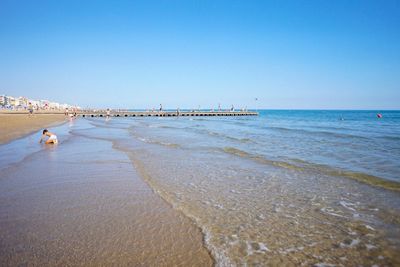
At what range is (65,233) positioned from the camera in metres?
4.44

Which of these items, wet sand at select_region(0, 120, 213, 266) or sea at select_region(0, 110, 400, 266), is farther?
sea at select_region(0, 110, 400, 266)

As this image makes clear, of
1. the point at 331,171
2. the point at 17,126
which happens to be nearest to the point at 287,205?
the point at 331,171

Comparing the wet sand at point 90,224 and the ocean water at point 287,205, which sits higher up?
the wet sand at point 90,224

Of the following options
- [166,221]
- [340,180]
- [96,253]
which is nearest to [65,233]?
[96,253]

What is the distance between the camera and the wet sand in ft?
12.2

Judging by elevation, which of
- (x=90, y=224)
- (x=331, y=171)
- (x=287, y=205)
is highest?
(x=90, y=224)

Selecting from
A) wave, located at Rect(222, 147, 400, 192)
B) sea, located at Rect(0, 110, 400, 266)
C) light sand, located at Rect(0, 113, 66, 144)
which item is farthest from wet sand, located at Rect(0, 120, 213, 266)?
light sand, located at Rect(0, 113, 66, 144)

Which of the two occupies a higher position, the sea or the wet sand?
the wet sand

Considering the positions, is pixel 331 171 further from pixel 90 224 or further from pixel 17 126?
pixel 17 126

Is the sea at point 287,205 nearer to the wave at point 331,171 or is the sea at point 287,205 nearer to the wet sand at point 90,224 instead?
the wave at point 331,171

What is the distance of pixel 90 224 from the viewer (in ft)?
15.9

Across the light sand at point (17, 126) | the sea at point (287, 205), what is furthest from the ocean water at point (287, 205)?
the light sand at point (17, 126)

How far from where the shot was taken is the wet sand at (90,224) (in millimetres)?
3730

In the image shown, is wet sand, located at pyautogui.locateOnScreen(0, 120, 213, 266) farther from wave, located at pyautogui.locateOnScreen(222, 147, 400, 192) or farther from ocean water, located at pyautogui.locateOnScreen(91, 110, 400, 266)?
wave, located at pyautogui.locateOnScreen(222, 147, 400, 192)
